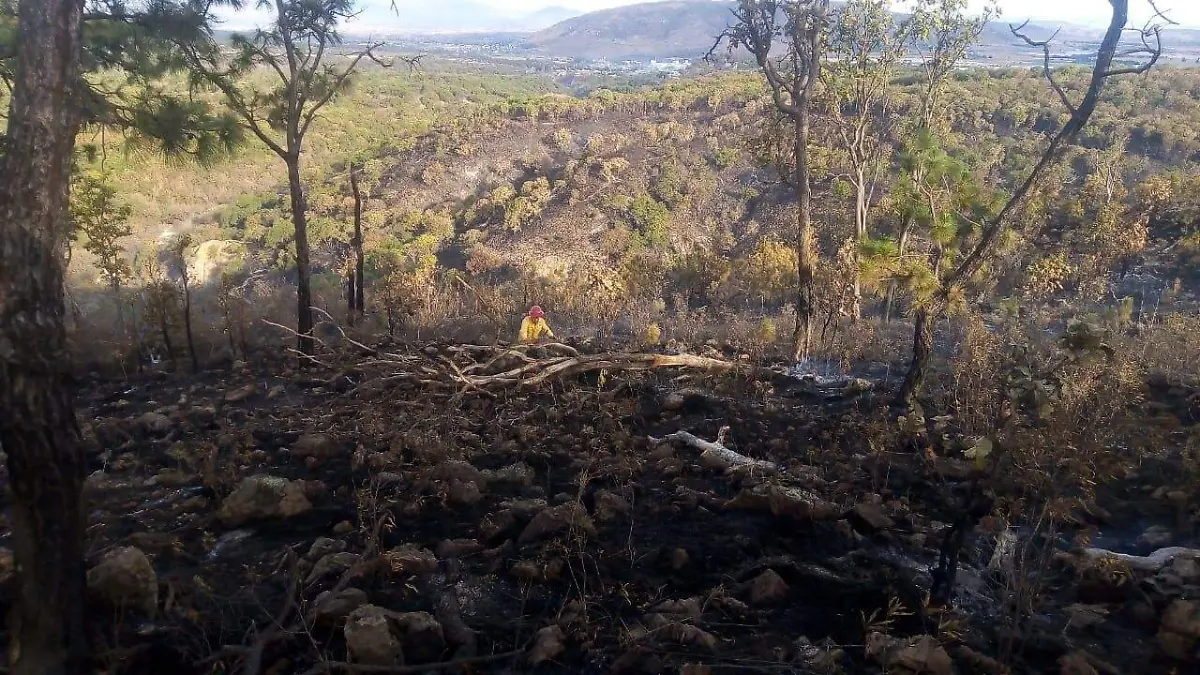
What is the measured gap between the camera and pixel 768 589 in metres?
2.98

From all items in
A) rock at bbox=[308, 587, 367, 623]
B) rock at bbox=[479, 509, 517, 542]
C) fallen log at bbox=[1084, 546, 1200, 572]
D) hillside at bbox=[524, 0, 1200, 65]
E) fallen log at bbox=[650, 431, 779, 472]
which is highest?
hillside at bbox=[524, 0, 1200, 65]

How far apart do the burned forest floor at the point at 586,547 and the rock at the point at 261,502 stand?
1 centimetres

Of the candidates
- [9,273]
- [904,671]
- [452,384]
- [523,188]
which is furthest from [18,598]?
[523,188]

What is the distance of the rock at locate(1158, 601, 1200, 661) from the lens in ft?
8.39

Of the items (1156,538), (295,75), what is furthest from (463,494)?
(295,75)

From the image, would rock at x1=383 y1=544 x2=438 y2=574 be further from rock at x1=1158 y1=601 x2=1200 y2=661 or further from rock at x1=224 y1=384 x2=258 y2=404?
rock at x1=224 y1=384 x2=258 y2=404

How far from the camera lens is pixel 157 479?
4242 mm

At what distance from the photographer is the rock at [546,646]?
2.56m

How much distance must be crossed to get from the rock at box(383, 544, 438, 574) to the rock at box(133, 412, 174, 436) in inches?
121

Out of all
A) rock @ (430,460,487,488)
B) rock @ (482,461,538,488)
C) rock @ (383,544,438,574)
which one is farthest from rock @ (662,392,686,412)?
rock @ (383,544,438,574)

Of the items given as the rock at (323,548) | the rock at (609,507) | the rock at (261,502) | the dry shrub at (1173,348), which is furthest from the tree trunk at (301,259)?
the dry shrub at (1173,348)

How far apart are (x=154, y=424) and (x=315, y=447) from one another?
165 centimetres

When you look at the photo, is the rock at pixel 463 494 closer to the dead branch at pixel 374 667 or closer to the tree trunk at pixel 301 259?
the dead branch at pixel 374 667

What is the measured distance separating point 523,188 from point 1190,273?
770 inches
